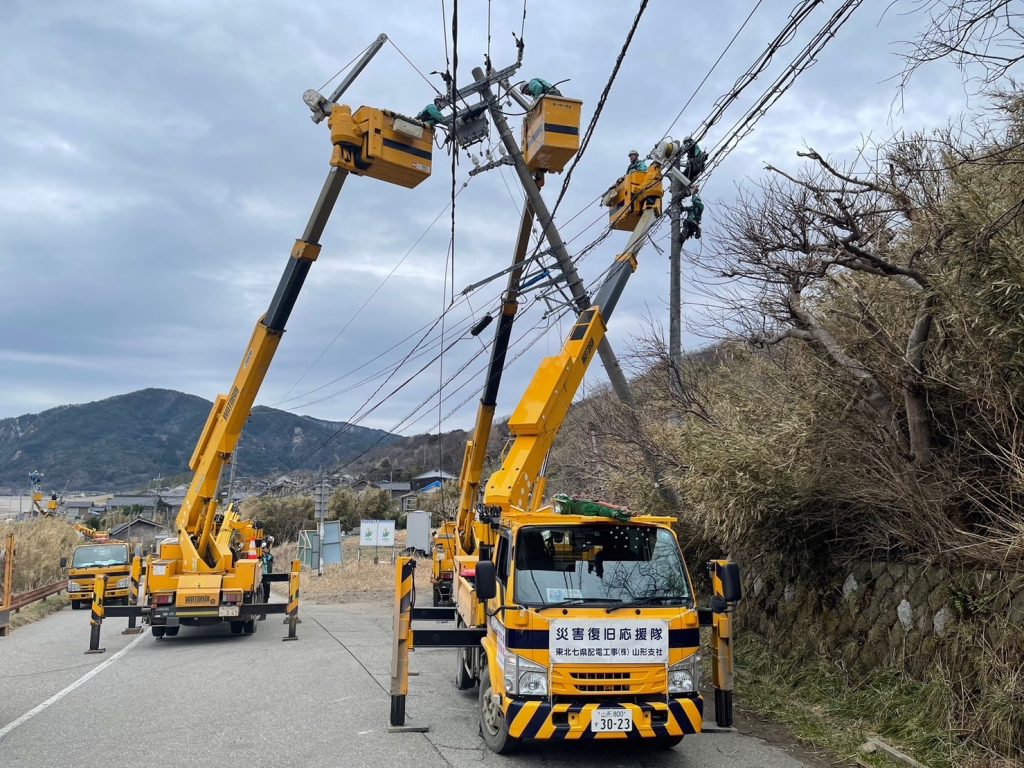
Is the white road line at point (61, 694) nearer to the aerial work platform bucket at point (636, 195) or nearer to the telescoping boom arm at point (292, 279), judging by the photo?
the telescoping boom arm at point (292, 279)

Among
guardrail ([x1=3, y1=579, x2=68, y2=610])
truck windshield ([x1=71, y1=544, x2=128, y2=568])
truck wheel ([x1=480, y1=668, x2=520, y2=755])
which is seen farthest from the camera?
truck windshield ([x1=71, y1=544, x2=128, y2=568])

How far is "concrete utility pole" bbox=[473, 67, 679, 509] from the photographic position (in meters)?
12.7

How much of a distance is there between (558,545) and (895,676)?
367 centimetres

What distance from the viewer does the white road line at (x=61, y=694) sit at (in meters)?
7.84

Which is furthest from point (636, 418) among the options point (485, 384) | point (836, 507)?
point (836, 507)

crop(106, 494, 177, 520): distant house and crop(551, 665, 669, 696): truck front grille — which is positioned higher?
crop(106, 494, 177, 520): distant house

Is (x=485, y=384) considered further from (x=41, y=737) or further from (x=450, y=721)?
(x=41, y=737)

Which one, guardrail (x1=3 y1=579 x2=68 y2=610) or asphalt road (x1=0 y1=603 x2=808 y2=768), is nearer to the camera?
asphalt road (x1=0 y1=603 x2=808 y2=768)

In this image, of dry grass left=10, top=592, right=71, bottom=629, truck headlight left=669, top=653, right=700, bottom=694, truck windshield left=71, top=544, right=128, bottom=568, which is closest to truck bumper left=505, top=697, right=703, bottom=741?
truck headlight left=669, top=653, right=700, bottom=694

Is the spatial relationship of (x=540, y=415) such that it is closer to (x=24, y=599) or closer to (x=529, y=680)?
(x=529, y=680)

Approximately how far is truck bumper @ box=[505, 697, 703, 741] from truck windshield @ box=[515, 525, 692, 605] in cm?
85

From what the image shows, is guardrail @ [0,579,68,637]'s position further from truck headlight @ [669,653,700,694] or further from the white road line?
truck headlight @ [669,653,700,694]

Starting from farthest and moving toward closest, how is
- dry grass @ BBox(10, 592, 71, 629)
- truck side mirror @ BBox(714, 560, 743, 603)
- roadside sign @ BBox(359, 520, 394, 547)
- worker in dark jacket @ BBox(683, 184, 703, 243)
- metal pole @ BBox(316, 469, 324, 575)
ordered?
roadside sign @ BBox(359, 520, 394, 547) → metal pole @ BBox(316, 469, 324, 575) → dry grass @ BBox(10, 592, 71, 629) → worker in dark jacket @ BBox(683, 184, 703, 243) → truck side mirror @ BBox(714, 560, 743, 603)

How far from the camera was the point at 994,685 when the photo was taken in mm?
6020
